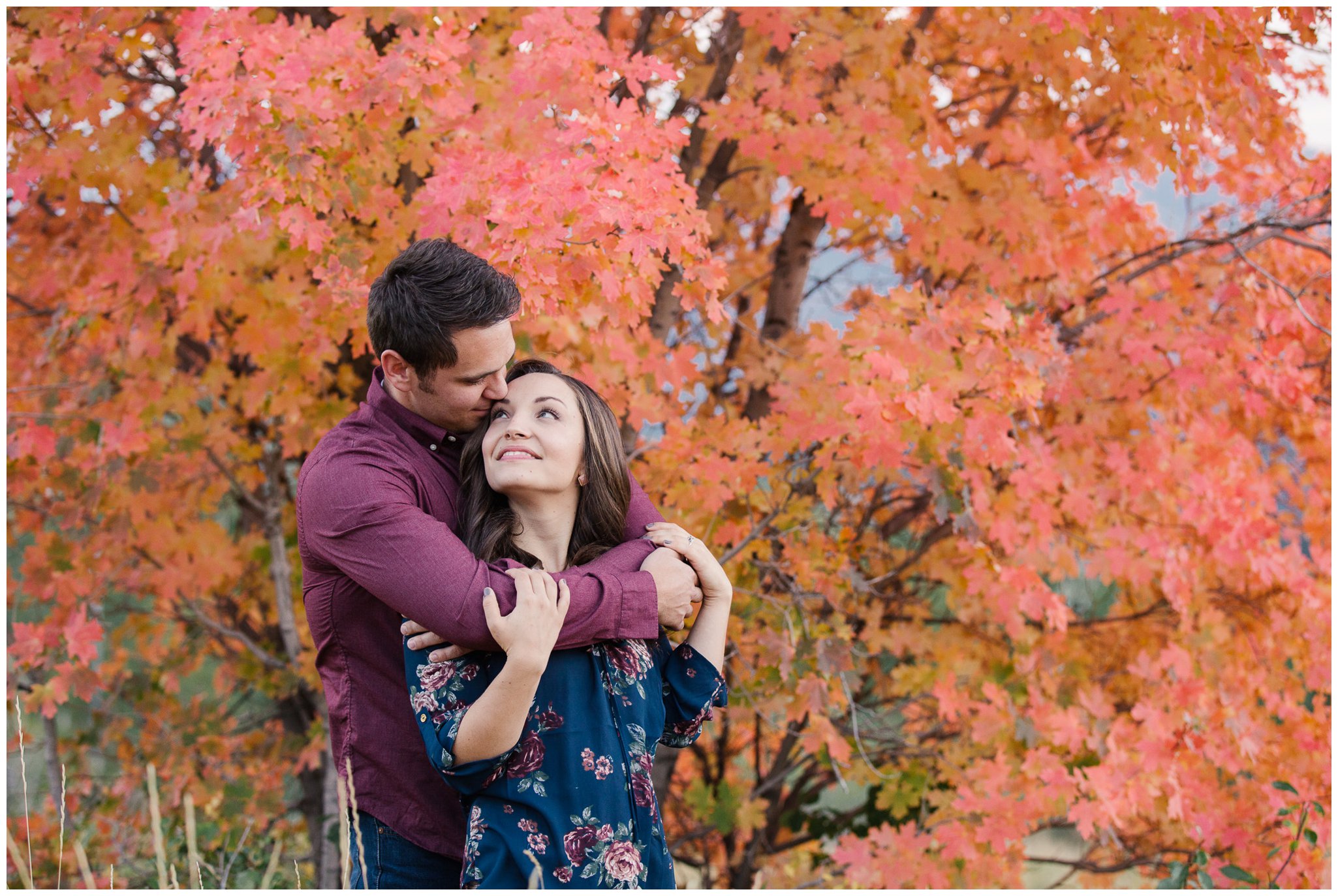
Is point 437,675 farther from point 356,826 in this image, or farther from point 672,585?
point 672,585

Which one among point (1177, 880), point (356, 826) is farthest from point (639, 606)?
point (1177, 880)

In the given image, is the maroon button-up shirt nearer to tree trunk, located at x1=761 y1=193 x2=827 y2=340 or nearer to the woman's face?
the woman's face

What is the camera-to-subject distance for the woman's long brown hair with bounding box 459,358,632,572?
7.00 ft

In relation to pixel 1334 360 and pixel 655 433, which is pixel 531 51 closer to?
pixel 655 433

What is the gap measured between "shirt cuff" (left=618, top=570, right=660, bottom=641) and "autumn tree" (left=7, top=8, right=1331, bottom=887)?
1.02m

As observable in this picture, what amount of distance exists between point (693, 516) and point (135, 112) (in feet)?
9.48

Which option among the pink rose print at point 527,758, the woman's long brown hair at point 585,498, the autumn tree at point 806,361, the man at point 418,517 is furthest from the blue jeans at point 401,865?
the autumn tree at point 806,361

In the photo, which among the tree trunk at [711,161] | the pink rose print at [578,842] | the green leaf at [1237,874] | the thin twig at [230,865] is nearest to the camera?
the pink rose print at [578,842]

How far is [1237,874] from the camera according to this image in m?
3.99

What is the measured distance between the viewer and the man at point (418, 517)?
6.45ft

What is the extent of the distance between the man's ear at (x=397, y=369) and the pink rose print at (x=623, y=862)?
1.05m

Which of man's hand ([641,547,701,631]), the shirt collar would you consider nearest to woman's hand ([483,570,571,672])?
man's hand ([641,547,701,631])

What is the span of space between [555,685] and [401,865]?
1.84 feet

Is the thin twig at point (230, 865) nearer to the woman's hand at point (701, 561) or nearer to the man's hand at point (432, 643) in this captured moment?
the man's hand at point (432, 643)
